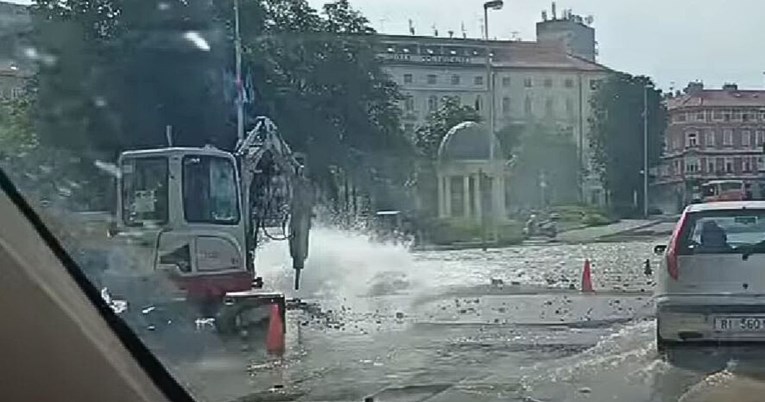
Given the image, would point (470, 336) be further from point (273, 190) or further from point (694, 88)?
point (694, 88)

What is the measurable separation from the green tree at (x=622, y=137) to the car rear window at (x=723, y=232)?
3.93ft

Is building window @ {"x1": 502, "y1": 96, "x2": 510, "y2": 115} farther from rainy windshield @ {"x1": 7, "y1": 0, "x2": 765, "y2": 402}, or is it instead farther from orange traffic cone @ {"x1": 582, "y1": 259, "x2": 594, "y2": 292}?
orange traffic cone @ {"x1": 582, "y1": 259, "x2": 594, "y2": 292}

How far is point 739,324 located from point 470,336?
2161mm

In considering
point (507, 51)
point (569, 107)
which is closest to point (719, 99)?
point (569, 107)

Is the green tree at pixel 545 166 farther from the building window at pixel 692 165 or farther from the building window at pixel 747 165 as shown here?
the building window at pixel 747 165

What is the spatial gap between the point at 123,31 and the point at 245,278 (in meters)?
3.48

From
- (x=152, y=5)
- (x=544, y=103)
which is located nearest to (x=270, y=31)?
(x=152, y=5)

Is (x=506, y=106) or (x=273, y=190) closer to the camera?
(x=506, y=106)

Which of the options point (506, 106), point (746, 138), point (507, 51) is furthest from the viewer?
point (506, 106)

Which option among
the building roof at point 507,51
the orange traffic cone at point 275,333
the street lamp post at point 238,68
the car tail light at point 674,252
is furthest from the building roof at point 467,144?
the orange traffic cone at point 275,333

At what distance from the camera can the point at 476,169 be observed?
6.90m

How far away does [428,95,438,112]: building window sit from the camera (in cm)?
675

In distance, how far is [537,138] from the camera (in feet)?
21.3

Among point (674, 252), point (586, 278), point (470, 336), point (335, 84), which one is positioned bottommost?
point (470, 336)
